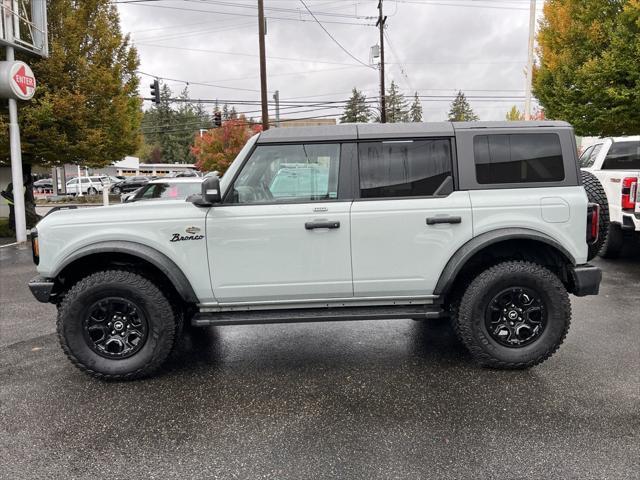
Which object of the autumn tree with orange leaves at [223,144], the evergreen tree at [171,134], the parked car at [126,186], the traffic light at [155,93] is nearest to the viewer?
the traffic light at [155,93]

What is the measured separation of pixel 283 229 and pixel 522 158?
1.99 metres

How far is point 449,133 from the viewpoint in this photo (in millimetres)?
3904

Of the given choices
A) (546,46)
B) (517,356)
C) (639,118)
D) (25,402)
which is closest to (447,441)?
(517,356)

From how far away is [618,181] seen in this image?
23.9 ft

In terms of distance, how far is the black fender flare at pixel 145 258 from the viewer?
12.1 ft

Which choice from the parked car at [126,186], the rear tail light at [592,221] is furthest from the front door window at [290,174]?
the parked car at [126,186]

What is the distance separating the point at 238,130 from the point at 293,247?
3546 cm

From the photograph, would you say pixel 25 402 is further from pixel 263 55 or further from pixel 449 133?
pixel 263 55

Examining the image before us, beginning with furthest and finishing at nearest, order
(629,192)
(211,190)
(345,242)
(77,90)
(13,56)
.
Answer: (77,90)
(13,56)
(629,192)
(345,242)
(211,190)

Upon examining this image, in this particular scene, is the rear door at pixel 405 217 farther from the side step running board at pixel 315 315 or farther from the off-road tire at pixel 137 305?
the off-road tire at pixel 137 305

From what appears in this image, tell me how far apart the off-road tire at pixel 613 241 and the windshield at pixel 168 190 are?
759cm

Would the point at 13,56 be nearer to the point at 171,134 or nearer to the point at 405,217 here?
the point at 405,217

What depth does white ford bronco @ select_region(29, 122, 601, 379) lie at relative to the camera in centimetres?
377

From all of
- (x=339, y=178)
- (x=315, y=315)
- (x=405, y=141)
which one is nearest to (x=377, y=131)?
(x=405, y=141)
